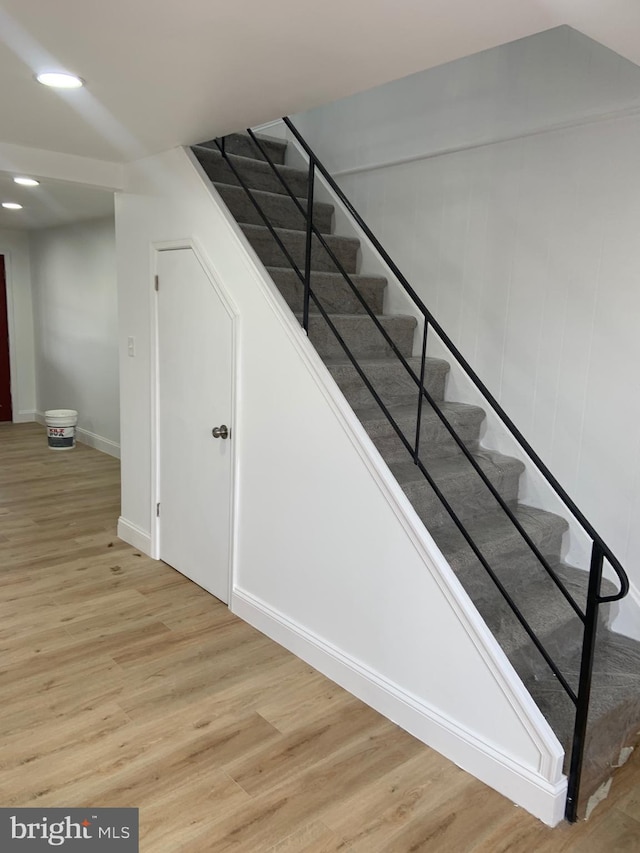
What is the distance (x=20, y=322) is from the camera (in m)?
7.44

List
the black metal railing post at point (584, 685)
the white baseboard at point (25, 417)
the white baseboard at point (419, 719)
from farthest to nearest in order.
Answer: the white baseboard at point (25, 417) < the white baseboard at point (419, 719) < the black metal railing post at point (584, 685)

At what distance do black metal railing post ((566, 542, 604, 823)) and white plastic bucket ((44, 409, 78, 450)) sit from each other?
18.4ft

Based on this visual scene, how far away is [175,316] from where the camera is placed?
3.46 metres

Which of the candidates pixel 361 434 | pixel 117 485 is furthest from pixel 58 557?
pixel 361 434

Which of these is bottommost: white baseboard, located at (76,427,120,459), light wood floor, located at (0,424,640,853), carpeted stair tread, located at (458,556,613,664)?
light wood floor, located at (0,424,640,853)

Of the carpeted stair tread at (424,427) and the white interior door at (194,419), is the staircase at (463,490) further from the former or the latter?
the white interior door at (194,419)

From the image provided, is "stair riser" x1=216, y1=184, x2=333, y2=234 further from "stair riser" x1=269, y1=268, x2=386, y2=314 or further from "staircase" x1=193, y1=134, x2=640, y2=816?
"stair riser" x1=269, y1=268, x2=386, y2=314

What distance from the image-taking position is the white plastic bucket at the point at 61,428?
640 cm

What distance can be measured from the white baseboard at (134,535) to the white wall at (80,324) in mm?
2172

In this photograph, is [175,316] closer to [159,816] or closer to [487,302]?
[487,302]

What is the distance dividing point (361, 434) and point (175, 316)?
1495mm

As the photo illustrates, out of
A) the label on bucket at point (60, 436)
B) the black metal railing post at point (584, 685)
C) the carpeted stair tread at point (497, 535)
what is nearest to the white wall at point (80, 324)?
the label on bucket at point (60, 436)

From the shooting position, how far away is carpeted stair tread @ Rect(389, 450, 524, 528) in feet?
8.68

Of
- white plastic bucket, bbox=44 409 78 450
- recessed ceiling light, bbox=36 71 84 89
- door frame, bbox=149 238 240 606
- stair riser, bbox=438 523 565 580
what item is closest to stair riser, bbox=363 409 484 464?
stair riser, bbox=438 523 565 580
